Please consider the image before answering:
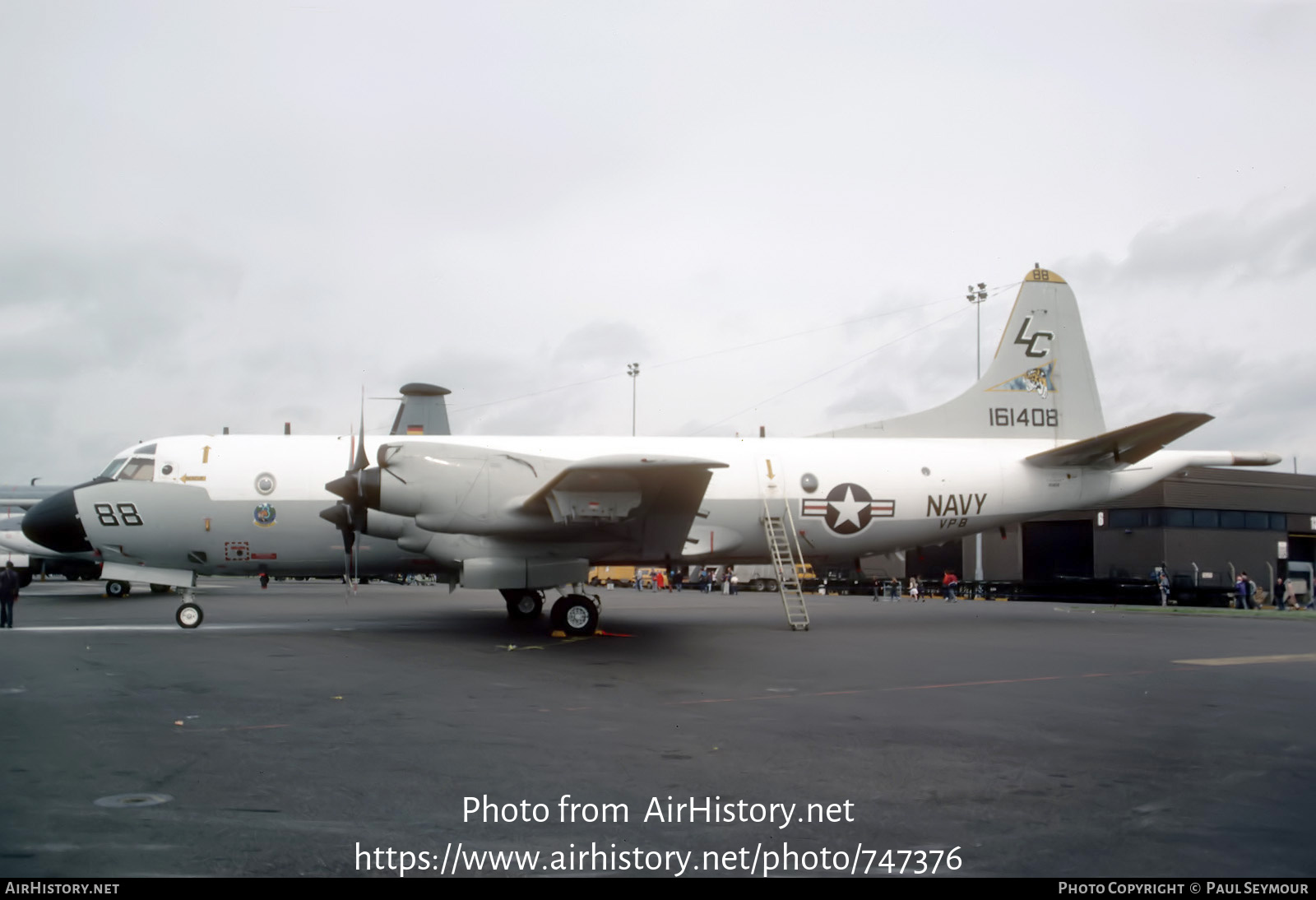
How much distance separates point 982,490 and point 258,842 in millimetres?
17564

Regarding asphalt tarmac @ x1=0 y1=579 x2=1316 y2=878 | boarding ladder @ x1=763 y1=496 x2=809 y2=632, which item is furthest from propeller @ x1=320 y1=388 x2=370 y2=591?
boarding ladder @ x1=763 y1=496 x2=809 y2=632

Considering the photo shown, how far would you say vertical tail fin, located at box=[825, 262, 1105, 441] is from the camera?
20.3m

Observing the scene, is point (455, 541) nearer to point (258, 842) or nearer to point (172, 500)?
point (172, 500)

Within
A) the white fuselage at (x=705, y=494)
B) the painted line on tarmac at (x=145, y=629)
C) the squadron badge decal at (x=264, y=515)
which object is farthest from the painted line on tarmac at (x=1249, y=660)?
the squadron badge decal at (x=264, y=515)

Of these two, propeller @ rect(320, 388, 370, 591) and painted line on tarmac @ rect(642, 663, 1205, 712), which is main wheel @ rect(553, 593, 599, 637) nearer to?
propeller @ rect(320, 388, 370, 591)

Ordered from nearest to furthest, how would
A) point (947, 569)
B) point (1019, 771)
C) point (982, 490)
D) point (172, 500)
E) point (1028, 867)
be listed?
point (1028, 867) < point (1019, 771) < point (172, 500) < point (982, 490) < point (947, 569)

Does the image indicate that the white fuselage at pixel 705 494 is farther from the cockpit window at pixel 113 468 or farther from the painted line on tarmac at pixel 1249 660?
the painted line on tarmac at pixel 1249 660

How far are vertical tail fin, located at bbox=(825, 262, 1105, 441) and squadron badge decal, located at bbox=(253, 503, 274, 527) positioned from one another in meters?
12.5

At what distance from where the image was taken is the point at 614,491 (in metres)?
14.6

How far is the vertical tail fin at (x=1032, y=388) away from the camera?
2027 cm

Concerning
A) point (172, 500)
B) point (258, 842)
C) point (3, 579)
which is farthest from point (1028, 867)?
point (3, 579)

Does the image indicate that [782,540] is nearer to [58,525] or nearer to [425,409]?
[58,525]

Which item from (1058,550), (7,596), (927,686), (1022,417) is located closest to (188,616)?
(7,596)
